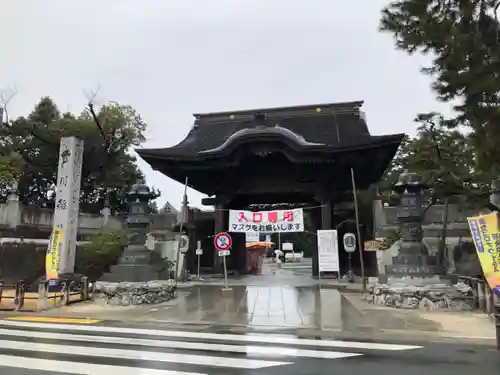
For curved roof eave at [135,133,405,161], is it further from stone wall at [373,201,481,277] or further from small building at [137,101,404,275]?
stone wall at [373,201,481,277]

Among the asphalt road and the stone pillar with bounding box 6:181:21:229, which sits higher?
the stone pillar with bounding box 6:181:21:229

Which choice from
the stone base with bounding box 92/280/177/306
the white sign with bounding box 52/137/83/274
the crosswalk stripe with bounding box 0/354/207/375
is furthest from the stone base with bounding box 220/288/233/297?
the crosswalk stripe with bounding box 0/354/207/375

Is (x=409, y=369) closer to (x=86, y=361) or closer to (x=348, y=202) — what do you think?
(x=86, y=361)

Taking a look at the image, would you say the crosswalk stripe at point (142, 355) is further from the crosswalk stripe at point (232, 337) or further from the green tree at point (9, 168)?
the green tree at point (9, 168)

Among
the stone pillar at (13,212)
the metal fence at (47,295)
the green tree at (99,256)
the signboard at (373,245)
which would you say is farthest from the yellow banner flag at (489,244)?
the stone pillar at (13,212)

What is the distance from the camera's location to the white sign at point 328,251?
57.4 ft

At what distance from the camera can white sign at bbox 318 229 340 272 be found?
17.5 metres

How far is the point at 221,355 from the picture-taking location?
6141 millimetres

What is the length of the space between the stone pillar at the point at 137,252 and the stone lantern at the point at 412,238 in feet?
24.0

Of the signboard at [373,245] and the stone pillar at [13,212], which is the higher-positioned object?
the stone pillar at [13,212]

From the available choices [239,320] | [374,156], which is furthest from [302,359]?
[374,156]

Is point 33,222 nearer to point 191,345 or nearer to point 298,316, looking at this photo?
point 298,316

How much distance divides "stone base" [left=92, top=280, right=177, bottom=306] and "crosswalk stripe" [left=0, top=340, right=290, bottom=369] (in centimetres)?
535

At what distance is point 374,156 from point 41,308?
1448 centimetres
